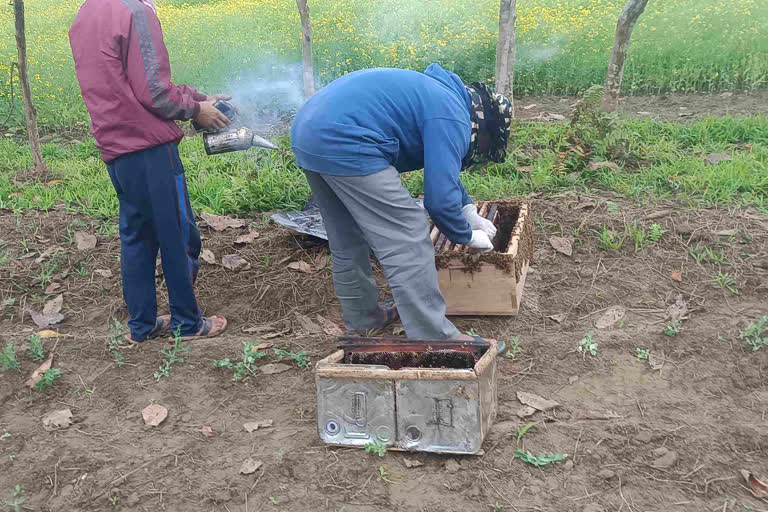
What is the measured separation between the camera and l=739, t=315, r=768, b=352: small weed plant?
11.6 ft

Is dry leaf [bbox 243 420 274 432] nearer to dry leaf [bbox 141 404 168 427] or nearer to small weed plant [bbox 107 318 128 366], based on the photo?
dry leaf [bbox 141 404 168 427]

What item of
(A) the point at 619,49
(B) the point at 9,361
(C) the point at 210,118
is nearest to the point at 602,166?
(A) the point at 619,49

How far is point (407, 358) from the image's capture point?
10.0ft

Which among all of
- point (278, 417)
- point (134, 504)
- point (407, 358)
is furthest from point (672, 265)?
point (134, 504)

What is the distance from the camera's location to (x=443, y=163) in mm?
3113

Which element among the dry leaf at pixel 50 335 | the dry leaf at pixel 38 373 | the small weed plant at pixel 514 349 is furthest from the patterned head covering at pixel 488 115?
the dry leaf at pixel 50 335

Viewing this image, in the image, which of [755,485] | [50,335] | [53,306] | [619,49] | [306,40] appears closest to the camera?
[755,485]

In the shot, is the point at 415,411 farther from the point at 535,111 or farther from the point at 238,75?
the point at 238,75

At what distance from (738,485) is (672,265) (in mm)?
2130

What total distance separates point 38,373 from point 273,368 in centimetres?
121

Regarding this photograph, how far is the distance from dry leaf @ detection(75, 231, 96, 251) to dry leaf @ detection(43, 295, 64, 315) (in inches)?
24.8

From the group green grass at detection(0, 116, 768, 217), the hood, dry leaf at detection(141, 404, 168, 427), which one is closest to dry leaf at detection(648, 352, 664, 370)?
the hood

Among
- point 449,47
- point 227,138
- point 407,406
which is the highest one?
point 227,138

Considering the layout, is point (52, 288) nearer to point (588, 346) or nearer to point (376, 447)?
point (376, 447)
